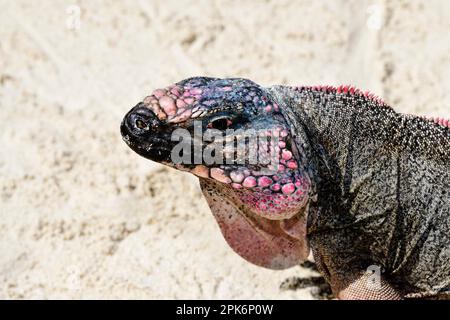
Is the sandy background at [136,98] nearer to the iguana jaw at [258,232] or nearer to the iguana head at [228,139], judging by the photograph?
the iguana jaw at [258,232]

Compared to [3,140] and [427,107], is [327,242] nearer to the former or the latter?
[427,107]

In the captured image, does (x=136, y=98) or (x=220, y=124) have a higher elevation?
(x=136, y=98)

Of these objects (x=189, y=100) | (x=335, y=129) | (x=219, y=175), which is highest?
(x=189, y=100)

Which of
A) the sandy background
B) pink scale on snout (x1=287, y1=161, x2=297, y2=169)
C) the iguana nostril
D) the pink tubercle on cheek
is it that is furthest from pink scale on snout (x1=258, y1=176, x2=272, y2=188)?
the sandy background

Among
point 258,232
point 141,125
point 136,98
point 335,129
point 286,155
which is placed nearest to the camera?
point 141,125

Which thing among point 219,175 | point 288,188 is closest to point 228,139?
point 219,175

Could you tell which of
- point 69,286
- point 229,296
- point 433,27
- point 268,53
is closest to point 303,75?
point 268,53

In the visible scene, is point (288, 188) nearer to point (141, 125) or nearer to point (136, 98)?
point (141, 125)
